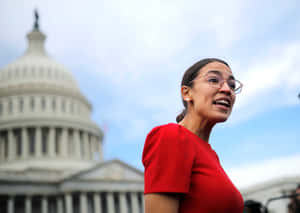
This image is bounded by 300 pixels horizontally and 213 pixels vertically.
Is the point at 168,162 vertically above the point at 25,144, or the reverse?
the point at 25,144

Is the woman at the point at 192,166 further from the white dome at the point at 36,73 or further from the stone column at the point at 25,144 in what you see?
the white dome at the point at 36,73

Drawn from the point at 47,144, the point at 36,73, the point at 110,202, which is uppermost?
the point at 36,73


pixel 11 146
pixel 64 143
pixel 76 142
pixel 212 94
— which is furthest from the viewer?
pixel 76 142

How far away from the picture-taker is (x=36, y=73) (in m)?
66.7

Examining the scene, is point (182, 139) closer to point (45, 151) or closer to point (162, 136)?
point (162, 136)

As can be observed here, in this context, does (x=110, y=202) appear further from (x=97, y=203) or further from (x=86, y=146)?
(x=86, y=146)

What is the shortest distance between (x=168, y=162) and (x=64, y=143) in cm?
5918

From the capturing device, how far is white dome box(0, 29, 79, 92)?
6462 centimetres

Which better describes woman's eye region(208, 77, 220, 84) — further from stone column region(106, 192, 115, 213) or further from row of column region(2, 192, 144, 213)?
stone column region(106, 192, 115, 213)

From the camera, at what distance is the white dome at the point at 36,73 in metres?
64.6

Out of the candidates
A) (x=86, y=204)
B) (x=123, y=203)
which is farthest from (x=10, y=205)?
(x=123, y=203)

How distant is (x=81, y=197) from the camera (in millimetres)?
46406

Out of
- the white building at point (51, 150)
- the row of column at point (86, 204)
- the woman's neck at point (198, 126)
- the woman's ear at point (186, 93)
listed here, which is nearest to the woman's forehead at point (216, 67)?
the woman's ear at point (186, 93)

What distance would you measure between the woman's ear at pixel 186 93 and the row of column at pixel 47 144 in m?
56.2
